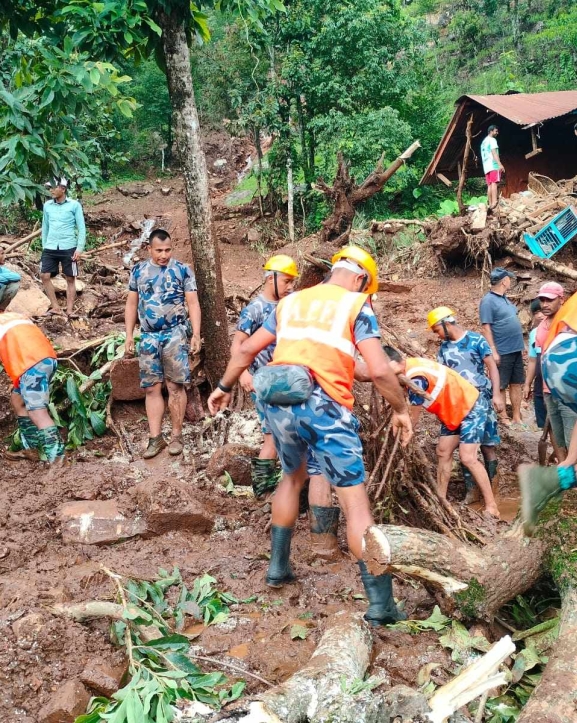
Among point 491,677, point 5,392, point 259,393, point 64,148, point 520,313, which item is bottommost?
point 520,313

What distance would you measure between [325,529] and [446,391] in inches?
60.9

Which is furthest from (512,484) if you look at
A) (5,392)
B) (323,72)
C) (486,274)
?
(323,72)

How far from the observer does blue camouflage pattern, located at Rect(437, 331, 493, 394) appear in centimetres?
531

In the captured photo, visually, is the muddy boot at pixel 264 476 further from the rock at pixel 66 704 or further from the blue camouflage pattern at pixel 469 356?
the rock at pixel 66 704

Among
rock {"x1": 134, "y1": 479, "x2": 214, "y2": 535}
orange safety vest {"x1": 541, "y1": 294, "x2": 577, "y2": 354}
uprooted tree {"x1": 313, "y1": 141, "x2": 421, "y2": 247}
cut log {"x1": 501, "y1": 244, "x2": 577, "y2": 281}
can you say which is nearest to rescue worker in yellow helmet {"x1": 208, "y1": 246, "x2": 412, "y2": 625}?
orange safety vest {"x1": 541, "y1": 294, "x2": 577, "y2": 354}

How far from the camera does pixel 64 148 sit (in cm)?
537

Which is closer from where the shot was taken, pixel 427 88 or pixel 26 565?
pixel 26 565

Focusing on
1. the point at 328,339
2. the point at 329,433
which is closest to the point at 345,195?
the point at 328,339

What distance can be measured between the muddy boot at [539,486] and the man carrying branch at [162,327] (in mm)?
3176

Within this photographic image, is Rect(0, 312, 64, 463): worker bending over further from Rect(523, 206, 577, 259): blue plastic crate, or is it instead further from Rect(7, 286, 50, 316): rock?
Rect(523, 206, 577, 259): blue plastic crate

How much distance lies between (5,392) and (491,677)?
5.32 metres

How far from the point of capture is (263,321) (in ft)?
14.7

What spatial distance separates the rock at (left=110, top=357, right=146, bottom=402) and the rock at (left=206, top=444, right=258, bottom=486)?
50.2 inches

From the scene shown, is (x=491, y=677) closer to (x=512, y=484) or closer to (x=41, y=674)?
(x=41, y=674)
